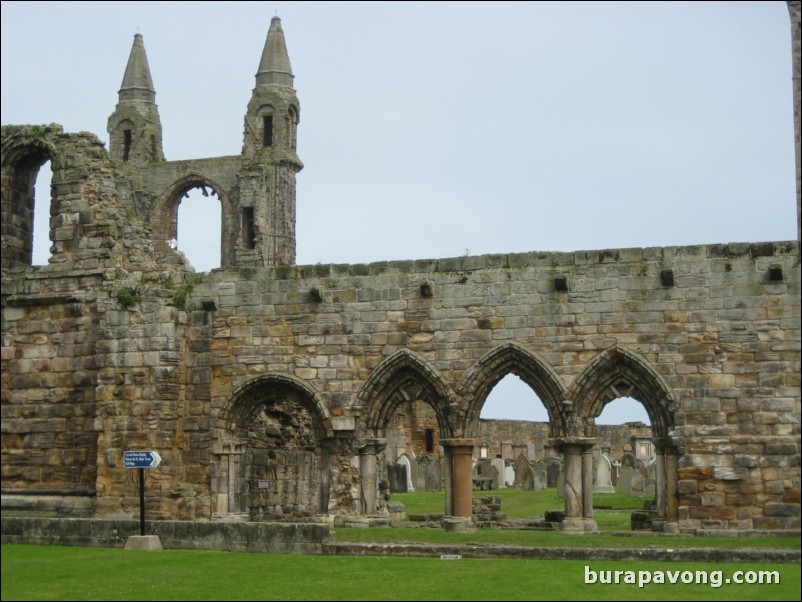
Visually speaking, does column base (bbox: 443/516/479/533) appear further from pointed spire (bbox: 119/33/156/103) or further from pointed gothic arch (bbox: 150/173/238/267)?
pointed spire (bbox: 119/33/156/103)

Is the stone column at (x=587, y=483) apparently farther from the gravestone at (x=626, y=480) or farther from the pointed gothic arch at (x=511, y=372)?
the gravestone at (x=626, y=480)

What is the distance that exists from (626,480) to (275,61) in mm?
27079

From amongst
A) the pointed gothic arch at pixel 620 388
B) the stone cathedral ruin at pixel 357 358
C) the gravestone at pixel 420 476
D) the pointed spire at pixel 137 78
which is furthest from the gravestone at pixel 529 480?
the pointed spire at pixel 137 78

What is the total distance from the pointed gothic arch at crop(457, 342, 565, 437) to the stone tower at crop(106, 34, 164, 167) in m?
34.9

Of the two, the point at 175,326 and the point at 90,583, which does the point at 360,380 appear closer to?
the point at 175,326

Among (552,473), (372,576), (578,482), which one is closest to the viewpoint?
(372,576)

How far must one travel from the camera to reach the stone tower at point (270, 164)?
178 ft

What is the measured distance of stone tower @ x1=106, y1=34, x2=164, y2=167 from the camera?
189 feet

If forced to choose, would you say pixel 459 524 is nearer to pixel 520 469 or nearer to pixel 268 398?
pixel 268 398

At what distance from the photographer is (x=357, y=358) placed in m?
25.2

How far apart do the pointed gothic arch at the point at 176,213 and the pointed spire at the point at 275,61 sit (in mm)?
4665

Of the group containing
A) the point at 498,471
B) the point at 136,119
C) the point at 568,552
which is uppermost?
the point at 136,119

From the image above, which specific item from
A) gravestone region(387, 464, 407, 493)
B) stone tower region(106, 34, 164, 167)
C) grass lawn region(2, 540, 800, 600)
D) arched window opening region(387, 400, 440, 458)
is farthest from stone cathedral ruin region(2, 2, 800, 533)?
stone tower region(106, 34, 164, 167)

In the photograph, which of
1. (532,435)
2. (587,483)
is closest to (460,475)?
(587,483)
